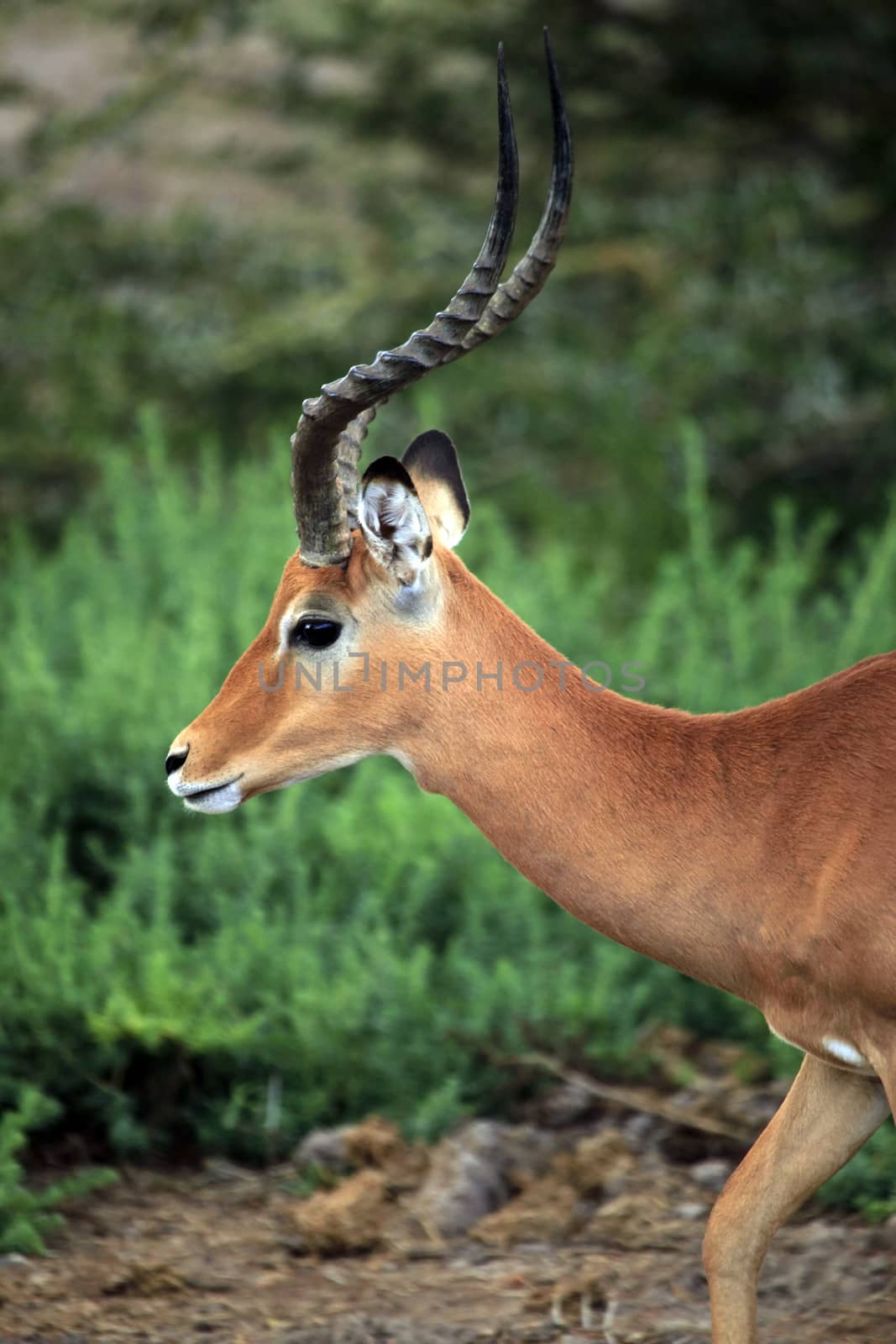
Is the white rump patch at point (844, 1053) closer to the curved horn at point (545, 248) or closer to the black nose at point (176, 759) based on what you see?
the black nose at point (176, 759)

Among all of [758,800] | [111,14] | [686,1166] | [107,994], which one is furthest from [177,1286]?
[111,14]

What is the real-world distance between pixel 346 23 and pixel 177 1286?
6.62 m

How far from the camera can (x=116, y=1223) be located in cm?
414

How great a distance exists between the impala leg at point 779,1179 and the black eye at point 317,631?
1.26 m

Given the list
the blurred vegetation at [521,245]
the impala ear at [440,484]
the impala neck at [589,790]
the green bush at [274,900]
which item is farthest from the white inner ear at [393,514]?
the blurred vegetation at [521,245]

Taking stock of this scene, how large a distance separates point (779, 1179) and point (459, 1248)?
1093 mm

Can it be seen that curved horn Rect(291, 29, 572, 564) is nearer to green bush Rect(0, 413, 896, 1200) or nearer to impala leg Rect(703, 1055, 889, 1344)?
impala leg Rect(703, 1055, 889, 1344)

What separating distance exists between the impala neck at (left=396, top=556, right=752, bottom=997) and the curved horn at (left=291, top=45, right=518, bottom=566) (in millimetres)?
349

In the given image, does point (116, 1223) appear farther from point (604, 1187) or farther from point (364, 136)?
point (364, 136)

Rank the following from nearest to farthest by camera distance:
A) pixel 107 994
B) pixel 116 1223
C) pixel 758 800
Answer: pixel 758 800
pixel 116 1223
pixel 107 994

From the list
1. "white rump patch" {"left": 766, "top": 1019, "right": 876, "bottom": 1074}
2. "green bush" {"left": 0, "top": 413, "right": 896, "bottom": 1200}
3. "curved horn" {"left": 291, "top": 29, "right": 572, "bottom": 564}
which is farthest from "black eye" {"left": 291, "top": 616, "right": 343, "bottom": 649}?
"green bush" {"left": 0, "top": 413, "right": 896, "bottom": 1200}

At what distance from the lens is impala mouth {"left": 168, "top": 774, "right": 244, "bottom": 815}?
11.0 ft

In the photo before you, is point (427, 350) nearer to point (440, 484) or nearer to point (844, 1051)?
point (440, 484)

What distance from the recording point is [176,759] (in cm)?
338
